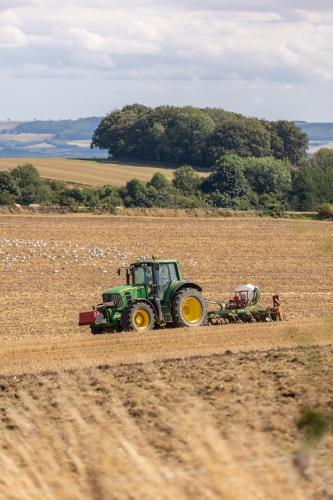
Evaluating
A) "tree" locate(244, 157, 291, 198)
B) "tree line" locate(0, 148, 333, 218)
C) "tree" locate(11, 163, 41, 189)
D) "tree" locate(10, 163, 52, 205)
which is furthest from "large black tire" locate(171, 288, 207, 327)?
"tree" locate(244, 157, 291, 198)

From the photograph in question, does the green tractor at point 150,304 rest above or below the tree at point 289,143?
below

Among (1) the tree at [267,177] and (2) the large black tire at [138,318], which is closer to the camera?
(2) the large black tire at [138,318]

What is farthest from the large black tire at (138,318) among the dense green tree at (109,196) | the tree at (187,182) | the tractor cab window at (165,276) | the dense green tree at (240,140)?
the dense green tree at (240,140)

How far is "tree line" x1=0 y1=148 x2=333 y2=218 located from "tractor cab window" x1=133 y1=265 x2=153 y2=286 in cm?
4049

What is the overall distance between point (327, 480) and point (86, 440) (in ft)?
9.61

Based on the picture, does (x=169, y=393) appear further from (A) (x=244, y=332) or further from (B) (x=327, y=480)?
(A) (x=244, y=332)

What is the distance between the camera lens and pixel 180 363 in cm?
1504

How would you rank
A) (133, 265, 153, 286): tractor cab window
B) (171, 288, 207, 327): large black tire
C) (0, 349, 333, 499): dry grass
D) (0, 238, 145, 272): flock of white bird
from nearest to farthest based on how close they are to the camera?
(0, 349, 333, 499): dry grass, (171, 288, 207, 327): large black tire, (133, 265, 153, 286): tractor cab window, (0, 238, 145, 272): flock of white bird

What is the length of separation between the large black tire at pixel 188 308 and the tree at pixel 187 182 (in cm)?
5715

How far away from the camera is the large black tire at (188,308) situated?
20.8 metres

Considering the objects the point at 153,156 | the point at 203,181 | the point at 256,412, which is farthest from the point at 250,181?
the point at 256,412

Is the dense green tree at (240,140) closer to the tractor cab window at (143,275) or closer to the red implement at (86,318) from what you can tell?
the tractor cab window at (143,275)

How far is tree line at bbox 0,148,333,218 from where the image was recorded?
69.4 metres

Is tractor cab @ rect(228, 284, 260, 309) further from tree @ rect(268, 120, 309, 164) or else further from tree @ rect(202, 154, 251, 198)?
tree @ rect(268, 120, 309, 164)
